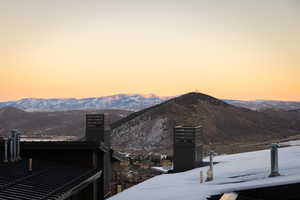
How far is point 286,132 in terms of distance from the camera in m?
82.9

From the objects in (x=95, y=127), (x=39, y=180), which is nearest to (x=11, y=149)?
(x=39, y=180)

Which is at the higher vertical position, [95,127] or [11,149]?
[11,149]

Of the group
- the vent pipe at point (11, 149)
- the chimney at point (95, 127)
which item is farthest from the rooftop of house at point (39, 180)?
the chimney at point (95, 127)

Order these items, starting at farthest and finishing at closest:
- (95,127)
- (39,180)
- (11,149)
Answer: (95,127), (11,149), (39,180)

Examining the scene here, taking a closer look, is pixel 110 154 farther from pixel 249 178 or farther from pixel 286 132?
pixel 286 132

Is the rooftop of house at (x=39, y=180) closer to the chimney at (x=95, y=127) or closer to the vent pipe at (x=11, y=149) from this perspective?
A: the vent pipe at (x=11, y=149)

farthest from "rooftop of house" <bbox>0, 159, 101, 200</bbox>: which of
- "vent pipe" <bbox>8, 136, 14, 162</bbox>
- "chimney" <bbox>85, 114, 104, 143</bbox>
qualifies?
"chimney" <bbox>85, 114, 104, 143</bbox>

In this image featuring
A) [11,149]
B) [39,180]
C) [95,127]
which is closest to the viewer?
[39,180]

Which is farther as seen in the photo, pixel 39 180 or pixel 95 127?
pixel 95 127

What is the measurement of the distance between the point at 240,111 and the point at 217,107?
7.88 m

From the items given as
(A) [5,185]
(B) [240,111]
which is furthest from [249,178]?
(B) [240,111]

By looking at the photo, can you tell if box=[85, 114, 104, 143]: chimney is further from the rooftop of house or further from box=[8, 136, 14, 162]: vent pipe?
box=[8, 136, 14, 162]: vent pipe

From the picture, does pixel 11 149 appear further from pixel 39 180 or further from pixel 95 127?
pixel 95 127

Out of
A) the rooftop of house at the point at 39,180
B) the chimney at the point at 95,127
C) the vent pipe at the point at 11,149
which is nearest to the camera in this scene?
the rooftop of house at the point at 39,180
